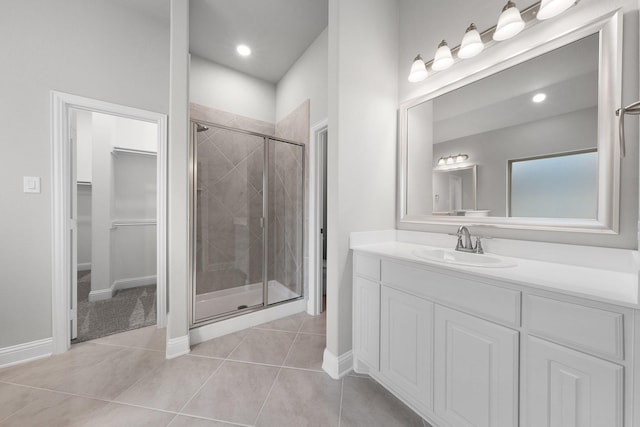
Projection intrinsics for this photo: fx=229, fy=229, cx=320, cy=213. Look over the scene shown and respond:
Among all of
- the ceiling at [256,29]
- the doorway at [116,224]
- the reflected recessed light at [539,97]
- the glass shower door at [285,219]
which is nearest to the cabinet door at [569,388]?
the reflected recessed light at [539,97]

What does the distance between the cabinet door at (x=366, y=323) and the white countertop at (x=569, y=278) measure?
16.4 inches

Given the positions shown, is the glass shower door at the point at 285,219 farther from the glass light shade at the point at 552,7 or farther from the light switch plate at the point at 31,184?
the glass light shade at the point at 552,7

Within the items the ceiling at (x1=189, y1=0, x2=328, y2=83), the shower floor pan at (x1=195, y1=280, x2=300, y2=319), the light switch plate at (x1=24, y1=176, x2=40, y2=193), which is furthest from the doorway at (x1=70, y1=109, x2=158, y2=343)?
the ceiling at (x1=189, y1=0, x2=328, y2=83)

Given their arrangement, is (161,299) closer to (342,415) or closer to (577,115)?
(342,415)

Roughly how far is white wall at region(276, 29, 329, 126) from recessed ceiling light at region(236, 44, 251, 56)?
529 mm

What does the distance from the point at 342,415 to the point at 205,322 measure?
1.39m

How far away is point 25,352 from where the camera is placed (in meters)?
1.68

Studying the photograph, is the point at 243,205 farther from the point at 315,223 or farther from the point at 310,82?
the point at 310,82

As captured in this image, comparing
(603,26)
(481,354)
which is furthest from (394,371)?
(603,26)

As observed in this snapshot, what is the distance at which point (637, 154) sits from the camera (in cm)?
92

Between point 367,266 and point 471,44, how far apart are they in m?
1.43

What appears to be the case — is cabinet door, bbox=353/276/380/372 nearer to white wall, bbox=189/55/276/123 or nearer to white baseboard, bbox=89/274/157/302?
white wall, bbox=189/55/276/123

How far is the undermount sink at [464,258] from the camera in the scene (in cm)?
108

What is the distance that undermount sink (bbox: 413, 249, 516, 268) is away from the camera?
3.56ft
